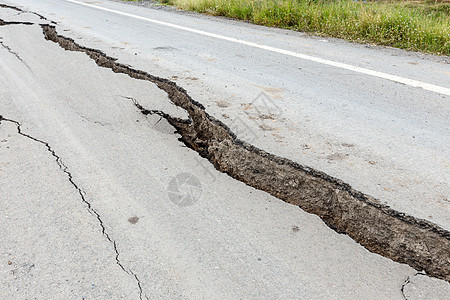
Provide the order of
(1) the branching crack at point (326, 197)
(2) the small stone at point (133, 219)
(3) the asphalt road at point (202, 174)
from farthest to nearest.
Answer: (2) the small stone at point (133, 219)
(1) the branching crack at point (326, 197)
(3) the asphalt road at point (202, 174)

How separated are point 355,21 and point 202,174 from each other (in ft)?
17.9

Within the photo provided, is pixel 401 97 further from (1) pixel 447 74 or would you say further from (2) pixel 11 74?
(2) pixel 11 74

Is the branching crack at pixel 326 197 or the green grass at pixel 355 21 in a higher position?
the green grass at pixel 355 21

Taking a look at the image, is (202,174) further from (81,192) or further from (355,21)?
(355,21)

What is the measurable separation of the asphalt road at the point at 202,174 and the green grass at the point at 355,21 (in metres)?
0.96

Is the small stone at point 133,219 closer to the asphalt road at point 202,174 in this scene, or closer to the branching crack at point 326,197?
the asphalt road at point 202,174

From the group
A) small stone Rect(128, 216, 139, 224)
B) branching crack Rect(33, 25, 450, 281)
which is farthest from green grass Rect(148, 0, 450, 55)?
small stone Rect(128, 216, 139, 224)

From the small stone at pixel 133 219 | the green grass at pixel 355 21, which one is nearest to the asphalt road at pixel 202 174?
the small stone at pixel 133 219

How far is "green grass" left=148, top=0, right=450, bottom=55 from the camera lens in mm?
5625

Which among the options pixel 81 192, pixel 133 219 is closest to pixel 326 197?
pixel 133 219

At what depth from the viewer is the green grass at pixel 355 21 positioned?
18.5ft

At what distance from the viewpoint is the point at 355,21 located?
21.5ft

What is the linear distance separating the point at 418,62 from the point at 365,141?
2835 mm

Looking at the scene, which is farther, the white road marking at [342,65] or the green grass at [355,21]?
the green grass at [355,21]
